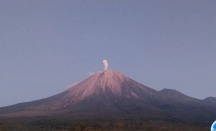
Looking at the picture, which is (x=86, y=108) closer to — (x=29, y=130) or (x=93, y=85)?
(x=93, y=85)

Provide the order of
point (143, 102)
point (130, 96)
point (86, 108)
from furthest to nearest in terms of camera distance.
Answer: point (130, 96) → point (143, 102) → point (86, 108)

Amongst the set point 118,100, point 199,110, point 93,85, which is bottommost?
point 199,110

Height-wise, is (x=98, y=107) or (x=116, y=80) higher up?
(x=116, y=80)

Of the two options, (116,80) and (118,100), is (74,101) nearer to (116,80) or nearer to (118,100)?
(118,100)

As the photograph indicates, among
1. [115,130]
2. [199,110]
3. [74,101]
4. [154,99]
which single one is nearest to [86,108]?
[74,101]

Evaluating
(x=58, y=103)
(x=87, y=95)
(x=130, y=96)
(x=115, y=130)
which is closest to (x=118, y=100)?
(x=130, y=96)

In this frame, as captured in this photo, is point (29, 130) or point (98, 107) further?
point (98, 107)

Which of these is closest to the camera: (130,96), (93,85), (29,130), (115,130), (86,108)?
(29,130)
